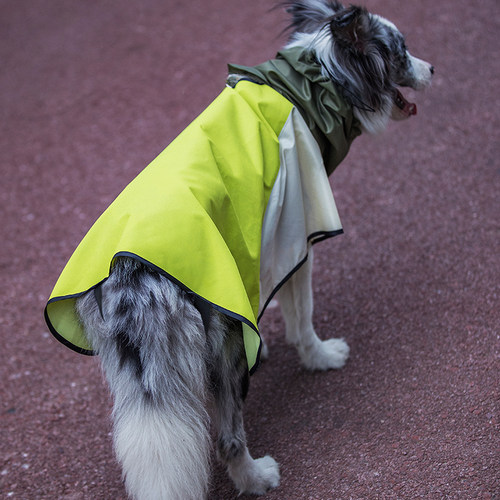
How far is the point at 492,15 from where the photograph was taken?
6.24 meters

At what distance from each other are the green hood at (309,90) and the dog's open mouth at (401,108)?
0.39 m

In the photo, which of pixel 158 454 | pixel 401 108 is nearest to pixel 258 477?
pixel 158 454

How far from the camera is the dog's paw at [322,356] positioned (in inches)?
133

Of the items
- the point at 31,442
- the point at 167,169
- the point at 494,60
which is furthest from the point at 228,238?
the point at 494,60

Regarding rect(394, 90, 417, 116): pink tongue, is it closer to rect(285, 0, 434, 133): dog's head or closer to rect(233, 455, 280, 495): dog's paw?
rect(285, 0, 434, 133): dog's head

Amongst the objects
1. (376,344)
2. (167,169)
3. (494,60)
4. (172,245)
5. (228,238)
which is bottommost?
(376,344)

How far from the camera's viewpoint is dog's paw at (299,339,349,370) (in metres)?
3.38

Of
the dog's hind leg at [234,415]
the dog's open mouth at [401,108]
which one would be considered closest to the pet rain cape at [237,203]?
the dog's hind leg at [234,415]

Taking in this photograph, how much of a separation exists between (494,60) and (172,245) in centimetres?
477

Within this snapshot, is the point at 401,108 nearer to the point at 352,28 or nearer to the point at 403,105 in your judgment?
the point at 403,105

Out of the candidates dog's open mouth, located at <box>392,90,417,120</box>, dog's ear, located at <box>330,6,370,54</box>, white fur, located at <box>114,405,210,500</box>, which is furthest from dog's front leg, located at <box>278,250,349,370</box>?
white fur, located at <box>114,405,210,500</box>

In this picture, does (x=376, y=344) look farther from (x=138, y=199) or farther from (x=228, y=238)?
(x=138, y=199)

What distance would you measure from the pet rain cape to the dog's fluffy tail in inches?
3.5

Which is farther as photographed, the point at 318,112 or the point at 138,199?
the point at 318,112
